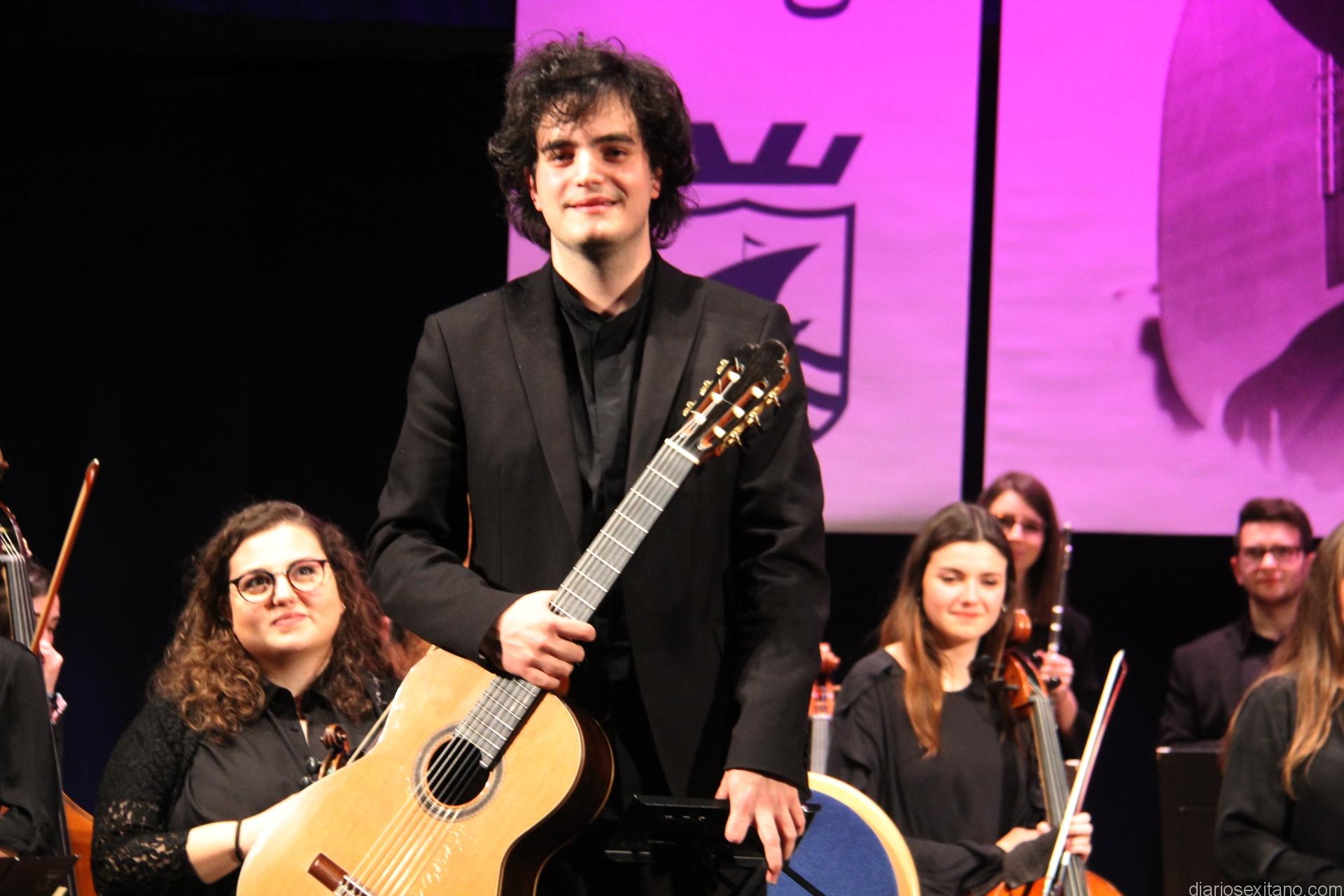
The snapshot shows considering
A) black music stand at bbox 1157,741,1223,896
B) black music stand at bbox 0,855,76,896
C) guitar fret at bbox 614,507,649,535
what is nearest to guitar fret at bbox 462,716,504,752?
guitar fret at bbox 614,507,649,535

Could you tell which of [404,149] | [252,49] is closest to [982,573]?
[404,149]

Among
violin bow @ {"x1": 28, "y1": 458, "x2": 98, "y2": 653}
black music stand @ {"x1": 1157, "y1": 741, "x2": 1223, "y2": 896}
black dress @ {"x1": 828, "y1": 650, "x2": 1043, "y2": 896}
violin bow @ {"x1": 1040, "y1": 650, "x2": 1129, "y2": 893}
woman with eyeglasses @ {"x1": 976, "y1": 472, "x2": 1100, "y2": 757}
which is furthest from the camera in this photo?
woman with eyeglasses @ {"x1": 976, "y1": 472, "x2": 1100, "y2": 757}

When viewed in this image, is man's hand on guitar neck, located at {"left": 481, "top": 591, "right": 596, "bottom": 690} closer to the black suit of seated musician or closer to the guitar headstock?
the guitar headstock

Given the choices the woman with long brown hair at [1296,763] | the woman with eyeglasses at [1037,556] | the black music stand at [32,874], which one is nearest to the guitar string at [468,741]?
the black music stand at [32,874]

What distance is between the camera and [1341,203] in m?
4.65

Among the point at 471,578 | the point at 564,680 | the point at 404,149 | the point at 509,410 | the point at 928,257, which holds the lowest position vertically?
the point at 564,680

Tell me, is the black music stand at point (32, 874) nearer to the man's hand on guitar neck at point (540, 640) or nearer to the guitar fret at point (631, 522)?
the man's hand on guitar neck at point (540, 640)

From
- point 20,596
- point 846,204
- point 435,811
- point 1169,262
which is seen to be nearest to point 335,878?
point 435,811

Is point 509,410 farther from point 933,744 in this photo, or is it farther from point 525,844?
point 933,744

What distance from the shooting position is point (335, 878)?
2.02 meters

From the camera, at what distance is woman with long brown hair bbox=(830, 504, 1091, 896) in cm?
369

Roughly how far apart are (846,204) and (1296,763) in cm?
220

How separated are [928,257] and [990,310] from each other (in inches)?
10.0

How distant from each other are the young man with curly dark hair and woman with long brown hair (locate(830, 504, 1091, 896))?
188cm
